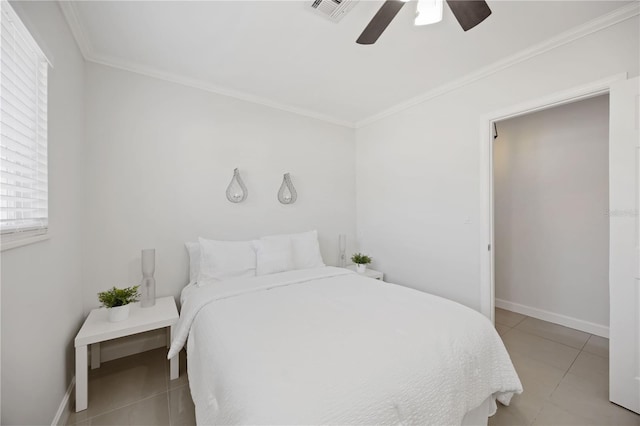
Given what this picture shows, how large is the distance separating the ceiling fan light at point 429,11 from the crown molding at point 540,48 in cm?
131

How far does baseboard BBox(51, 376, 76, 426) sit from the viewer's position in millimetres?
1477

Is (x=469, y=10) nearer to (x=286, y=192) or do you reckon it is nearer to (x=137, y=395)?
(x=286, y=192)

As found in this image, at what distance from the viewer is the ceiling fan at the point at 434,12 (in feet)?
4.09

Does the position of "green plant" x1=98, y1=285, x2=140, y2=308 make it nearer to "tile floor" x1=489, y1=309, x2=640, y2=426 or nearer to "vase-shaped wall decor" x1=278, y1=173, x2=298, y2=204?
"vase-shaped wall decor" x1=278, y1=173, x2=298, y2=204

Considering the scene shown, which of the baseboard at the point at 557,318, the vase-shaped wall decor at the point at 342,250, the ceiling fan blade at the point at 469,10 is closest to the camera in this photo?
the ceiling fan blade at the point at 469,10

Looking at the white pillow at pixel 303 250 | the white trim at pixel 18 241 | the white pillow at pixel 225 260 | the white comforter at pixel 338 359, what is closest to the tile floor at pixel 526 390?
the white comforter at pixel 338 359

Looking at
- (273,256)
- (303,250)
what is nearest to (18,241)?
(273,256)

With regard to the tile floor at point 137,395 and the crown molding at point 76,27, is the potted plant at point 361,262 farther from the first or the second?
the crown molding at point 76,27

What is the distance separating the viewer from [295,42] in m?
2.01

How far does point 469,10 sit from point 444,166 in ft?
5.52

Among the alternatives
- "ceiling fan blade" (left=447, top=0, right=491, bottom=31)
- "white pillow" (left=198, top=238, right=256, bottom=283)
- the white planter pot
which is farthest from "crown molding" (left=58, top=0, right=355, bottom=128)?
"ceiling fan blade" (left=447, top=0, right=491, bottom=31)

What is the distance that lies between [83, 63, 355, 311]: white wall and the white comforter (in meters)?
0.89

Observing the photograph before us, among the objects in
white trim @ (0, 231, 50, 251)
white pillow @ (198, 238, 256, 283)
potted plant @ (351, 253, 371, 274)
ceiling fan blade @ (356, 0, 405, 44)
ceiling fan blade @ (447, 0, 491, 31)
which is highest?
ceiling fan blade @ (356, 0, 405, 44)

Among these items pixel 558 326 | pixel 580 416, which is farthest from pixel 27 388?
pixel 558 326
